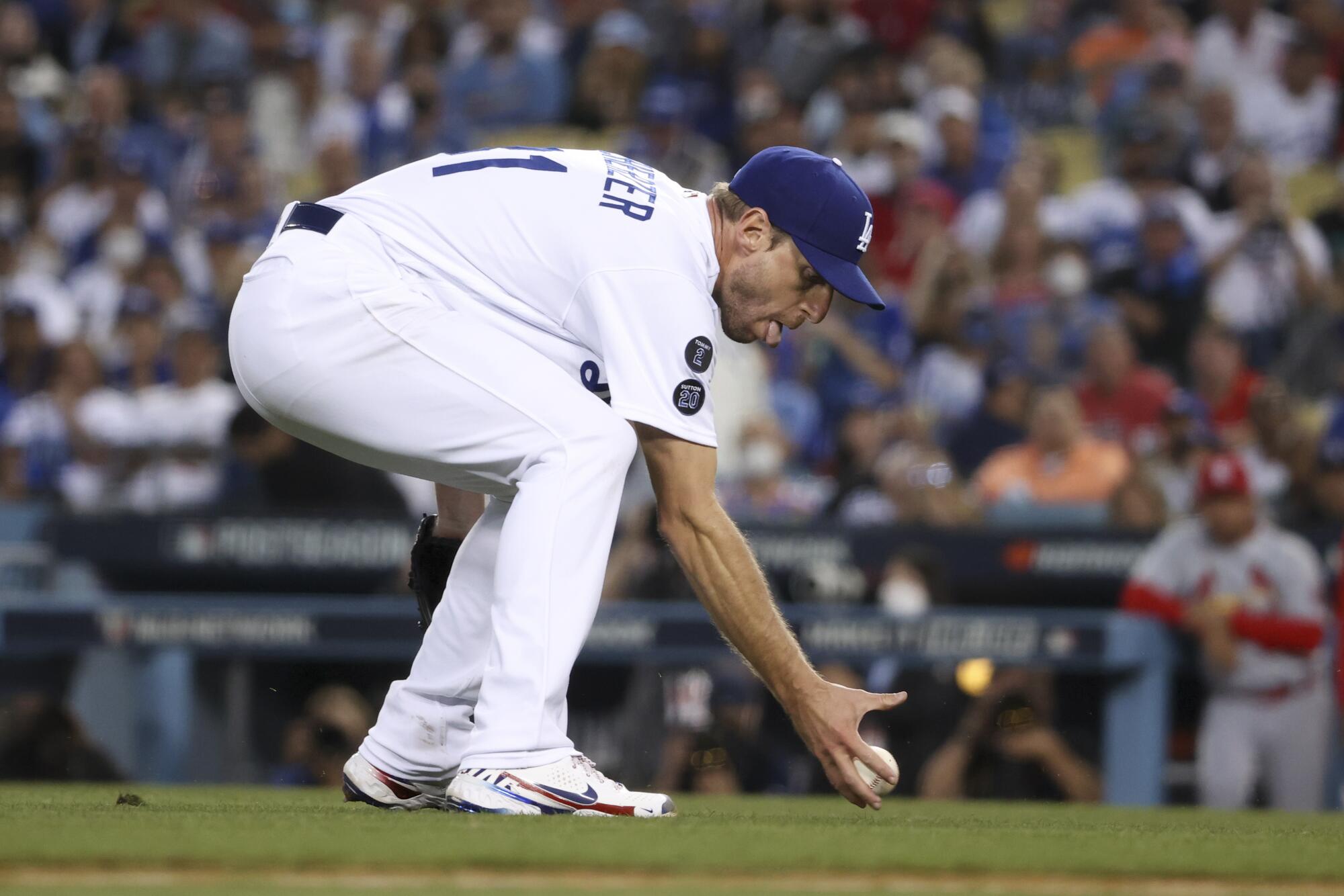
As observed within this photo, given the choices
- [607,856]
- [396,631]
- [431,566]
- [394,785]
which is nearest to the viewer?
[607,856]

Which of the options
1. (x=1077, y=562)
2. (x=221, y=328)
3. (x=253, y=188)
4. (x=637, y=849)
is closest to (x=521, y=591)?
(x=637, y=849)

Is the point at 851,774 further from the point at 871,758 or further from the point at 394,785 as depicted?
the point at 394,785

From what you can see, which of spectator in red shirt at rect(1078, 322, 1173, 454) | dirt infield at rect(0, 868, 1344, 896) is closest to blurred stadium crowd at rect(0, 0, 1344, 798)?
spectator in red shirt at rect(1078, 322, 1173, 454)

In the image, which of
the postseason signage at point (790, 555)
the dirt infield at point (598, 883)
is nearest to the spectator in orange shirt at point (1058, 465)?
the postseason signage at point (790, 555)

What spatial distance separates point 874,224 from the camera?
8.97 m

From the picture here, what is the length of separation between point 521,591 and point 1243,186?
7.65 metres

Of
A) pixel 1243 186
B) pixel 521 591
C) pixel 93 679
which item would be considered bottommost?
pixel 93 679

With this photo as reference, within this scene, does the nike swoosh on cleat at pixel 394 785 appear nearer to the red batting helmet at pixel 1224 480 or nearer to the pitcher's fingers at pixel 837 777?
the pitcher's fingers at pixel 837 777

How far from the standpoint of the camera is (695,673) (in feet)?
24.8

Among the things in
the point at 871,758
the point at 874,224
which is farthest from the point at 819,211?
the point at 874,224

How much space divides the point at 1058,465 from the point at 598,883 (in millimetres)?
6175

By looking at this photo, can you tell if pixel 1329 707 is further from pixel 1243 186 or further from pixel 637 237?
pixel 637 237

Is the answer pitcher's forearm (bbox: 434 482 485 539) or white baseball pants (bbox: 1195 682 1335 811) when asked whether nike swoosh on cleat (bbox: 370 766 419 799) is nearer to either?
pitcher's forearm (bbox: 434 482 485 539)

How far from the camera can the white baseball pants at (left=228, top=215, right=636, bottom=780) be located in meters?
3.85
